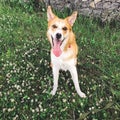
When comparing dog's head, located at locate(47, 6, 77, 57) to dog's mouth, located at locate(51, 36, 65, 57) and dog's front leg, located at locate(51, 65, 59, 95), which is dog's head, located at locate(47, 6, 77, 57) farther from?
dog's front leg, located at locate(51, 65, 59, 95)

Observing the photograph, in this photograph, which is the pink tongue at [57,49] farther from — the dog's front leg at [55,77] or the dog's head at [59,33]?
the dog's front leg at [55,77]

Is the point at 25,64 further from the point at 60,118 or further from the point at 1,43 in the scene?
the point at 60,118

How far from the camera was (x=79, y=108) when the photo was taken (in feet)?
31.4

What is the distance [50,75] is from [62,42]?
6.75ft

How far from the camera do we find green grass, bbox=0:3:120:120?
9602mm

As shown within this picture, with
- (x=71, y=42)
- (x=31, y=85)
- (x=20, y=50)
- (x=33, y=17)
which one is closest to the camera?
(x=71, y=42)

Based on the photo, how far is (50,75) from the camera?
1075 centimetres

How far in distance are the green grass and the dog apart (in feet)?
1.78

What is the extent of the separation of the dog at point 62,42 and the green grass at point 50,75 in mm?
544

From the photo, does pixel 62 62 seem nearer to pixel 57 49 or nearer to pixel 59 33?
→ pixel 57 49

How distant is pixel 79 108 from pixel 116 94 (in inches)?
41.3

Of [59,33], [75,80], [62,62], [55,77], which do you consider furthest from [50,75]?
[59,33]

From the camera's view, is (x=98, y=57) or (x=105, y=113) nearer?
(x=105, y=113)

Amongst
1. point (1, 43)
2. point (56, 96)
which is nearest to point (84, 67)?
point (56, 96)
